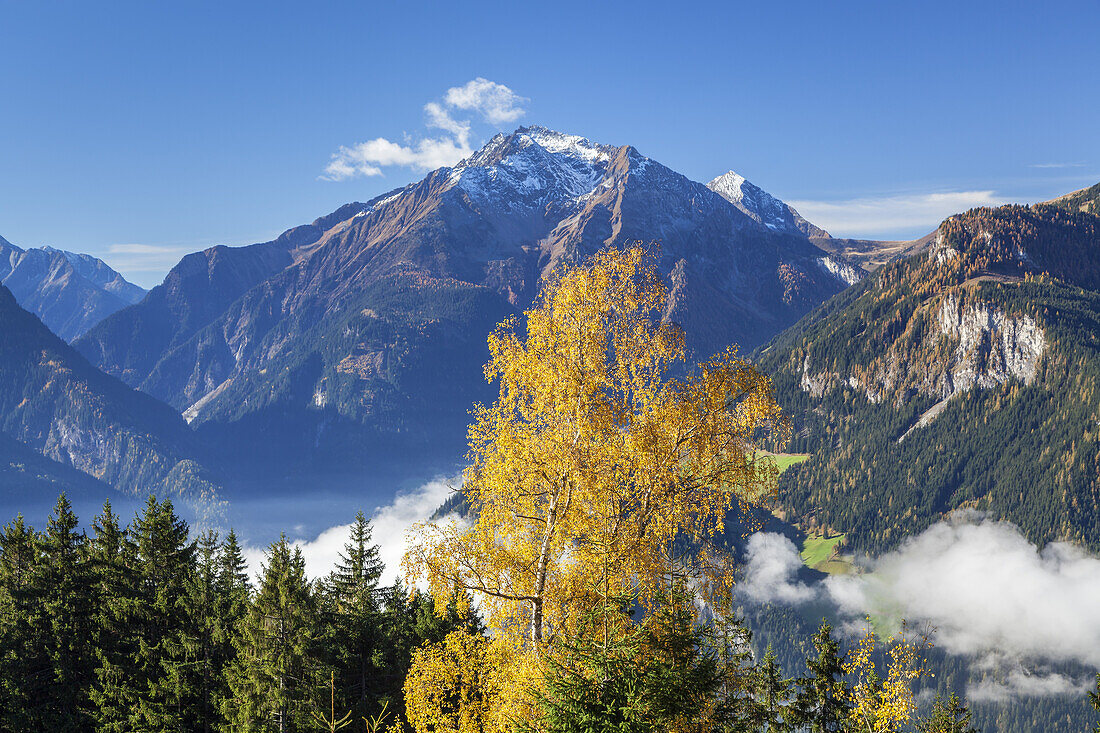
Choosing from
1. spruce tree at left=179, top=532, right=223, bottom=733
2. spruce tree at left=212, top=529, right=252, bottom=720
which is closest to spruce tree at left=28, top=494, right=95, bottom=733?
spruce tree at left=179, top=532, right=223, bottom=733

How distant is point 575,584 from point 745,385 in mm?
7659

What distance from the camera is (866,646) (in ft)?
96.0

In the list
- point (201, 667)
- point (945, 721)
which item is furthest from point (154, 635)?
point (945, 721)

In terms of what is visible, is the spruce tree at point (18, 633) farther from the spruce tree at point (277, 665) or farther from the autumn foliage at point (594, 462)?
the autumn foliage at point (594, 462)

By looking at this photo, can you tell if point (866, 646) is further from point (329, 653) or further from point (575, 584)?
point (329, 653)

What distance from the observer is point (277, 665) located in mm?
41938

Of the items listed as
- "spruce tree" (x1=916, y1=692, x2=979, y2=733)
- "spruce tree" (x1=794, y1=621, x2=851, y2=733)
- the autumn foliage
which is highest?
the autumn foliage

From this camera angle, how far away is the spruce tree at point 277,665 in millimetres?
42219

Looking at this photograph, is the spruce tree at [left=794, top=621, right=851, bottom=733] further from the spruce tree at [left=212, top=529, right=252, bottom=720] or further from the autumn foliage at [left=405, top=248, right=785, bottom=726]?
the autumn foliage at [left=405, top=248, right=785, bottom=726]

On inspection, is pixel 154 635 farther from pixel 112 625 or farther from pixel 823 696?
pixel 823 696

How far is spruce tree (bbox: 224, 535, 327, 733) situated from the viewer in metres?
42.2

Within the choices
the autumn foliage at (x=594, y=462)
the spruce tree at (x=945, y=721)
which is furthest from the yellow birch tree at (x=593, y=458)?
the spruce tree at (x=945, y=721)

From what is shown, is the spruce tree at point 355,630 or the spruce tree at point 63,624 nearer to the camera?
the spruce tree at point 63,624

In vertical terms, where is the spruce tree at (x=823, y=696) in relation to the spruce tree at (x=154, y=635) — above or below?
below
